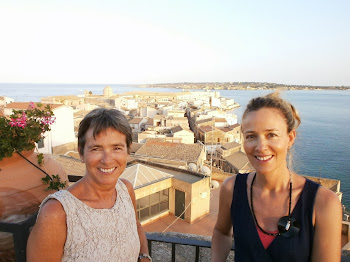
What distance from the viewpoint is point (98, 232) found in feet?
5.96

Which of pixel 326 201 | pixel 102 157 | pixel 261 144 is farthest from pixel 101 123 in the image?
pixel 326 201

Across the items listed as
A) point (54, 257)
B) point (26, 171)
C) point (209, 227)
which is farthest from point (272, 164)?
point (209, 227)

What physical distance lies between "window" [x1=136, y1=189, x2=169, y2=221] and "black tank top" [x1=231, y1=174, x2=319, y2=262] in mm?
10292

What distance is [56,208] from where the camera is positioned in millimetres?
1658

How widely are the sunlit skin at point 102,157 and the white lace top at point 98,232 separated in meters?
0.20

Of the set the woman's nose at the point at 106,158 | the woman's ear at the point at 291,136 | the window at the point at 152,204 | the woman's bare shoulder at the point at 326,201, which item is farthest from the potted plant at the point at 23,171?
the window at the point at 152,204

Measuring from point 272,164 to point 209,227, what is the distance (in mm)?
11788

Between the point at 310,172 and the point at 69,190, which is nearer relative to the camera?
the point at 69,190

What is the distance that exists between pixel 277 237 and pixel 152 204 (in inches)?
443

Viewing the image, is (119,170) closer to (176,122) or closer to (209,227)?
(209,227)

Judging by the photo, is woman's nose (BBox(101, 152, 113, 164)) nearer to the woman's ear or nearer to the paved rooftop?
the woman's ear

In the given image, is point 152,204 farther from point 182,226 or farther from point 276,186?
point 276,186

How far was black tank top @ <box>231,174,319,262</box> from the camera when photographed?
1753mm

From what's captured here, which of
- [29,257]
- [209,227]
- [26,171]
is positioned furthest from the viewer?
[209,227]
